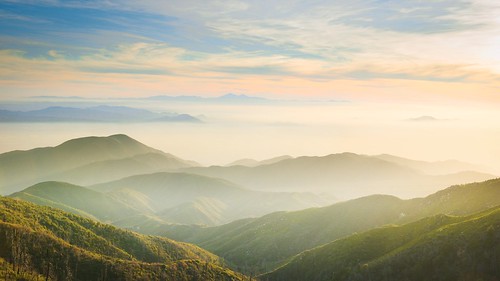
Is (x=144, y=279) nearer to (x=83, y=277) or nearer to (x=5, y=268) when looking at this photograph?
(x=83, y=277)

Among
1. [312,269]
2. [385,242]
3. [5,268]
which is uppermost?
[5,268]

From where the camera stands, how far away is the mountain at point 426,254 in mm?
139875

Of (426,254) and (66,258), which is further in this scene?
(426,254)

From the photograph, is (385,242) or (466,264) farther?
(385,242)

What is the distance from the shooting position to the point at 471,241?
147000mm

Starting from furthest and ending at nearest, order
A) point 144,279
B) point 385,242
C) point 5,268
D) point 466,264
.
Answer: point 385,242
point 144,279
point 466,264
point 5,268

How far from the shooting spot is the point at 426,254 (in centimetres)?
15462

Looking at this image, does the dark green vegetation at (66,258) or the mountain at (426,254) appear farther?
the dark green vegetation at (66,258)

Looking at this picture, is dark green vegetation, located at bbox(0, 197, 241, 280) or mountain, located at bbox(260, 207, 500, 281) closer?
mountain, located at bbox(260, 207, 500, 281)

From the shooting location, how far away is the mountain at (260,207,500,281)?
140 m

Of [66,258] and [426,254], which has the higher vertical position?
[66,258]

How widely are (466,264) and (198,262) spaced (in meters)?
110

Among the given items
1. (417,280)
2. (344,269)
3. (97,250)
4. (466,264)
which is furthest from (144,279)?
(466,264)

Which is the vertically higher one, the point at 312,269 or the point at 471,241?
the point at 471,241
